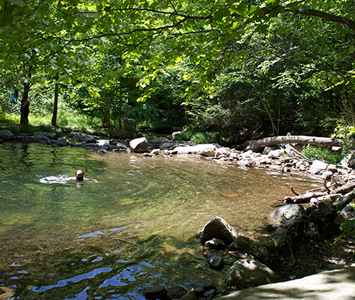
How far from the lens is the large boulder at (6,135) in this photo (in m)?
14.1

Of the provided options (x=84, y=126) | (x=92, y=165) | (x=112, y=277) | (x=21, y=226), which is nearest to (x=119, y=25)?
(x=112, y=277)

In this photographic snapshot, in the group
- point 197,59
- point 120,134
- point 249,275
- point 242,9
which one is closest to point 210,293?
point 249,275

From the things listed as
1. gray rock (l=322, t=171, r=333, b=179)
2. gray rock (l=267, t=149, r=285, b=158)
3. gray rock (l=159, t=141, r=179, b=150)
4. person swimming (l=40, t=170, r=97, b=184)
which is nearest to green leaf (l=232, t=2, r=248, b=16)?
person swimming (l=40, t=170, r=97, b=184)

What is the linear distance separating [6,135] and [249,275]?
15594 mm

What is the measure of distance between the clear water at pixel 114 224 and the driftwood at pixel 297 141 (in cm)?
350

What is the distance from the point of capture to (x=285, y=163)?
439 inches

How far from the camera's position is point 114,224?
431 centimetres

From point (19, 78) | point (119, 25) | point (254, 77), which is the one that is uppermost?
point (254, 77)

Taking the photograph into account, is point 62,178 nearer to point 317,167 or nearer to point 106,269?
point 106,269

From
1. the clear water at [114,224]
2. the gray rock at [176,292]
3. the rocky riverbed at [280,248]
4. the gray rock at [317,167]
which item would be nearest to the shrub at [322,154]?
the gray rock at [317,167]

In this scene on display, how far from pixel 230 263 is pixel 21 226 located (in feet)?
10.7

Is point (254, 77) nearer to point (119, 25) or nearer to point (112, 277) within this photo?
point (119, 25)

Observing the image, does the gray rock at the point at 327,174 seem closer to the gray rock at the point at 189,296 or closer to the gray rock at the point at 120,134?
the gray rock at the point at 189,296

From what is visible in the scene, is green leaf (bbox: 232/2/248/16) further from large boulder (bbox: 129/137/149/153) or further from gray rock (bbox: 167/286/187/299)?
large boulder (bbox: 129/137/149/153)
